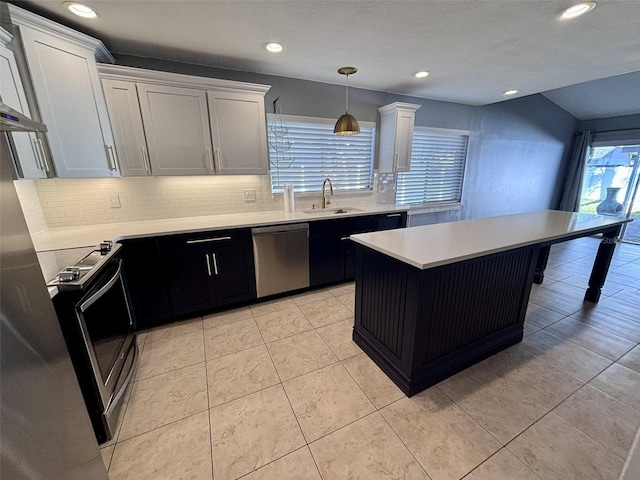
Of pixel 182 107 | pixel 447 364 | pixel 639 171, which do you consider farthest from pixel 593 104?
pixel 182 107

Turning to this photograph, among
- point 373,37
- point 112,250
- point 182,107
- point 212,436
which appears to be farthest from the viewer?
point 182,107

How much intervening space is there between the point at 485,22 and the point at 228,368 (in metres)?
3.34

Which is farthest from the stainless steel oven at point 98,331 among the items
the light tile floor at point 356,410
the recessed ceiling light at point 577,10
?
the recessed ceiling light at point 577,10

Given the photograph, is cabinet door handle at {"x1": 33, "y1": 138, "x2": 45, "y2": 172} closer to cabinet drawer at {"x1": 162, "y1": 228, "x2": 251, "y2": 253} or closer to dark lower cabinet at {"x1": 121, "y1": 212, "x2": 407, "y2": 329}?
dark lower cabinet at {"x1": 121, "y1": 212, "x2": 407, "y2": 329}

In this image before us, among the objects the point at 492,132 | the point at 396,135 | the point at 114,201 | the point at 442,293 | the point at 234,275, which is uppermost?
the point at 492,132

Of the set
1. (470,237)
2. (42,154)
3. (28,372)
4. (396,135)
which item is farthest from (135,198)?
(396,135)

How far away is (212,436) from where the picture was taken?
4.79 ft

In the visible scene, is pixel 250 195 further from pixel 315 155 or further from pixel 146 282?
pixel 146 282

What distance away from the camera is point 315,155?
3.44m

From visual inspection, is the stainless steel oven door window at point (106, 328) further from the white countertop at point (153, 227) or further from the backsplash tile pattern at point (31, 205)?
the backsplash tile pattern at point (31, 205)

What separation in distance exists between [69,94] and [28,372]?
2.22 meters

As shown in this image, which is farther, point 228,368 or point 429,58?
point 429,58

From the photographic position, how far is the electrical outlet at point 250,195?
3.06 metres

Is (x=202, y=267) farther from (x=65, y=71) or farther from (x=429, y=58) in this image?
(x=429, y=58)
